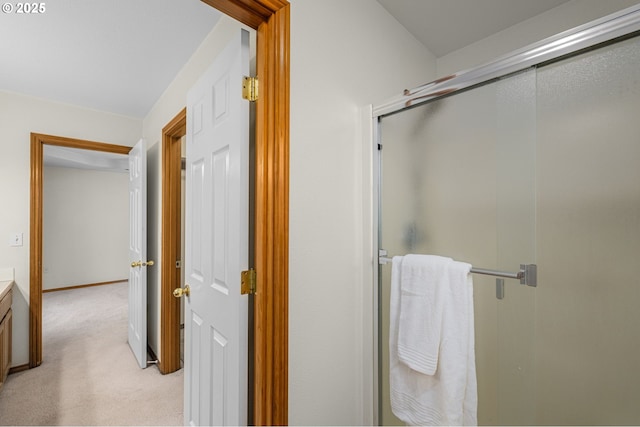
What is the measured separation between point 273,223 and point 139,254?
218 cm

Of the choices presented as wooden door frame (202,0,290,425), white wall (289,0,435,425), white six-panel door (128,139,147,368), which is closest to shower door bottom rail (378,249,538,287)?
white wall (289,0,435,425)

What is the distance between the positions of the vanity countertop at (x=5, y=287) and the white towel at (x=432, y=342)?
2.84 meters

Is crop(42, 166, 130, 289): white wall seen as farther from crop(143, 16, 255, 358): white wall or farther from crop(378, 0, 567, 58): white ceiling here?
crop(378, 0, 567, 58): white ceiling

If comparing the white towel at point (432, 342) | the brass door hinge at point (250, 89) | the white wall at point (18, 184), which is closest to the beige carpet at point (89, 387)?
the white wall at point (18, 184)

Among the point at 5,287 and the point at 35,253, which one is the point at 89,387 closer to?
the point at 5,287

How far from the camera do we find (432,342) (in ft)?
3.57

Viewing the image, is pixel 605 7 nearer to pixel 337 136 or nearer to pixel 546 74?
pixel 546 74

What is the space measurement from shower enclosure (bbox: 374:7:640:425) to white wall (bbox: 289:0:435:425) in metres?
0.12

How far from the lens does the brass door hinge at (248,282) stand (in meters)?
1.08

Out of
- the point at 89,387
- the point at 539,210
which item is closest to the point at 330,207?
the point at 539,210

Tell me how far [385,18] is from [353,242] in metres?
1.20

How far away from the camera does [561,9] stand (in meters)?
1.48

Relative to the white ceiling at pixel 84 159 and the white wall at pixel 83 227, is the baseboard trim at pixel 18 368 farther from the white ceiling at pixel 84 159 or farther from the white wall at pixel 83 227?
the white wall at pixel 83 227

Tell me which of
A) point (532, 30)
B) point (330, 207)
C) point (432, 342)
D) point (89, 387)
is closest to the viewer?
point (432, 342)
